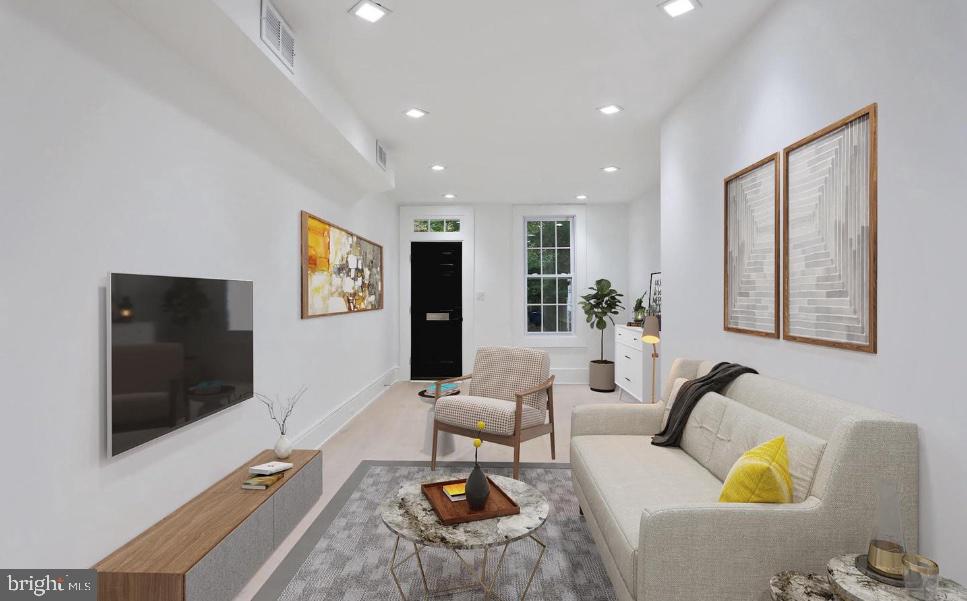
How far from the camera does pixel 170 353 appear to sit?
224 centimetres

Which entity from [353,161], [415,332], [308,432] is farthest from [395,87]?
[415,332]

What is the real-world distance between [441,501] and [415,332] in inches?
222

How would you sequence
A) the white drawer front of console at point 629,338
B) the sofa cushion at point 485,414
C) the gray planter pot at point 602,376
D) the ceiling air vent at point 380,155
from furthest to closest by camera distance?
the gray planter pot at point 602,376
the white drawer front of console at point 629,338
the ceiling air vent at point 380,155
the sofa cushion at point 485,414

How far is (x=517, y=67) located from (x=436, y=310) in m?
4.87

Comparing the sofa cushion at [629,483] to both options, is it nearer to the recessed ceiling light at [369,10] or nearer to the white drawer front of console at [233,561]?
the white drawer front of console at [233,561]

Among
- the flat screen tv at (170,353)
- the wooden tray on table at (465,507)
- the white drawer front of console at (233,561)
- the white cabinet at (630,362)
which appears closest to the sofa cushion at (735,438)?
the wooden tray on table at (465,507)

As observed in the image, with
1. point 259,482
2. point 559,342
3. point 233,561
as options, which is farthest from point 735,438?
point 559,342

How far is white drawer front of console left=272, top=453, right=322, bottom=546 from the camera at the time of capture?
254 cm

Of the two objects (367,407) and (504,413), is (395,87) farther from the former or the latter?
(367,407)

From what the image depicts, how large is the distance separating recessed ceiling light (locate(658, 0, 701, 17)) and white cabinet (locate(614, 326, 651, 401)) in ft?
12.6

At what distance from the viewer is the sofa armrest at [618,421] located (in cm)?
298

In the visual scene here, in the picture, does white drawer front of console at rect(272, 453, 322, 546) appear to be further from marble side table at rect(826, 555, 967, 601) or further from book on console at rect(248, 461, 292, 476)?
marble side table at rect(826, 555, 967, 601)

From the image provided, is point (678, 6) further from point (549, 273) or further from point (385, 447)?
point (549, 273)

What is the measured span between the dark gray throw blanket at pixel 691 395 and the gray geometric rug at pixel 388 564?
0.67 m
